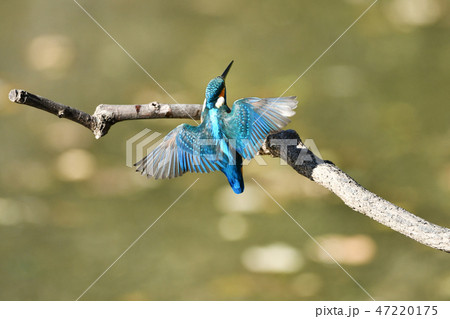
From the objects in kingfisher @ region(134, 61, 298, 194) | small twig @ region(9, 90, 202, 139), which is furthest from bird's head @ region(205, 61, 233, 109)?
small twig @ region(9, 90, 202, 139)

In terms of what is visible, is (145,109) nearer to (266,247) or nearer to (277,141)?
(277,141)

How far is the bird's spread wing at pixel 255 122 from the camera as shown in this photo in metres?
1.07

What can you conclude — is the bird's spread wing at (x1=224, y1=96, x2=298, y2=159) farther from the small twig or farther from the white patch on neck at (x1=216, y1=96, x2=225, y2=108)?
the small twig

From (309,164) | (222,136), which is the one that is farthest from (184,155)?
(309,164)

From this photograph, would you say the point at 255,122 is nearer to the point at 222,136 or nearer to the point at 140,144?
the point at 222,136

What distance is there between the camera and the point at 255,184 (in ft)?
6.17

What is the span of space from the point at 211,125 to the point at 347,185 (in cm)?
29

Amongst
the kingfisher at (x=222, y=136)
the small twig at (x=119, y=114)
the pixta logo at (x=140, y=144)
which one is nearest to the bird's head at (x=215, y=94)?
the kingfisher at (x=222, y=136)

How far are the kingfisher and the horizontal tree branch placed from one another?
0.09 meters

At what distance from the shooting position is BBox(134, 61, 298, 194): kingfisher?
1.08 meters

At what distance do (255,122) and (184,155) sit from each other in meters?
0.16

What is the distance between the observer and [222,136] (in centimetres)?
109
